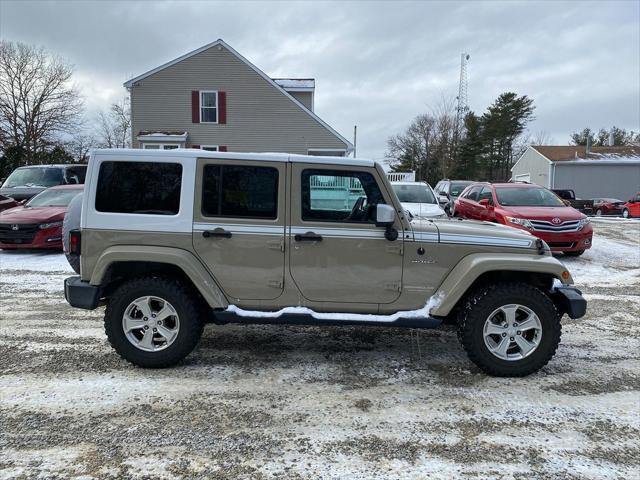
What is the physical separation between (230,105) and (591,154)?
1112 inches

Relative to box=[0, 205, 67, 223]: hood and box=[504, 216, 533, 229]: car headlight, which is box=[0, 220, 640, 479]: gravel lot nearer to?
box=[504, 216, 533, 229]: car headlight

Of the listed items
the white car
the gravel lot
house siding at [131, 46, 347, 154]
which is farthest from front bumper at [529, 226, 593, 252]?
house siding at [131, 46, 347, 154]

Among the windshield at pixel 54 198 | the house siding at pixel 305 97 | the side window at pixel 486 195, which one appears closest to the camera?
the windshield at pixel 54 198

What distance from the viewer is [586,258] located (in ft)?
33.4

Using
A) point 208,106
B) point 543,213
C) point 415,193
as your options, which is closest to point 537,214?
point 543,213

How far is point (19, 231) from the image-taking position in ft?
31.7

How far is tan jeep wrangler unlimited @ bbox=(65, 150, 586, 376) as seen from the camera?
3959 millimetres

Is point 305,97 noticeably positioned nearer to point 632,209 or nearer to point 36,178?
point 36,178

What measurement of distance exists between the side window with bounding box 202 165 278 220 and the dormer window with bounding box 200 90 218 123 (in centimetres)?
2016

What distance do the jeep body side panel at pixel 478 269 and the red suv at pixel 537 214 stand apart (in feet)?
19.2

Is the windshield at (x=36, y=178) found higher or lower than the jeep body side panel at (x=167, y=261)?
higher

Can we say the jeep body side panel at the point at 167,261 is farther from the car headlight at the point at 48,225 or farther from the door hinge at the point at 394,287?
the car headlight at the point at 48,225

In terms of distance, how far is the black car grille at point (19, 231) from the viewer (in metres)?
9.66

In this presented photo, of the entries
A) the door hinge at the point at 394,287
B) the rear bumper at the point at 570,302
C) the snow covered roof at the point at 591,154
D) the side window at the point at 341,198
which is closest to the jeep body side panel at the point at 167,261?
the side window at the point at 341,198
